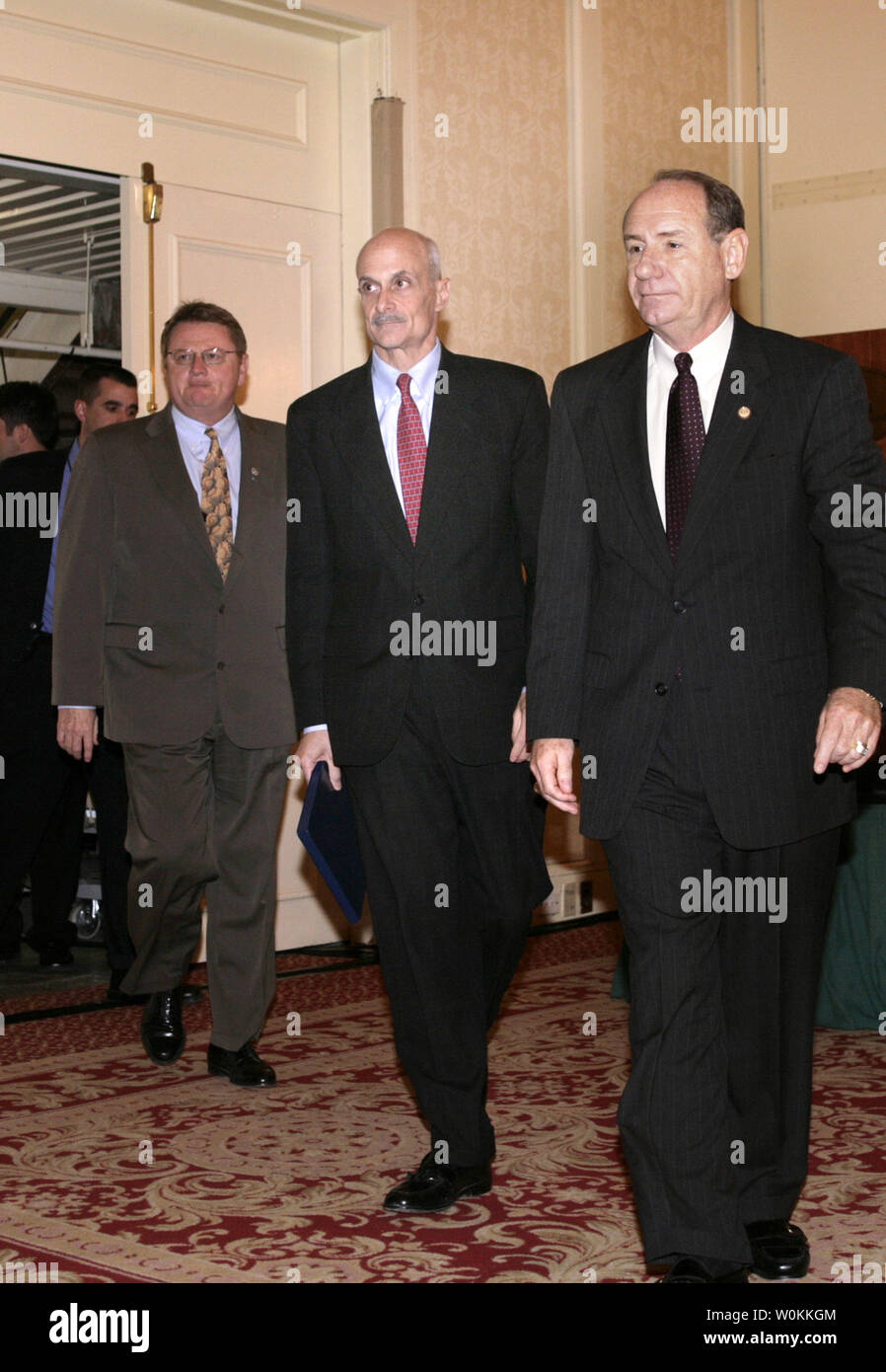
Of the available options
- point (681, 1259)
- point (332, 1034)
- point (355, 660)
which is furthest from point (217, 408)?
point (681, 1259)

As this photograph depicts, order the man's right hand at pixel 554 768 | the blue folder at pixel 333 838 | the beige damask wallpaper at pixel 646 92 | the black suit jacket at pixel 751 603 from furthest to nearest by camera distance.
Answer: the beige damask wallpaper at pixel 646 92, the blue folder at pixel 333 838, the man's right hand at pixel 554 768, the black suit jacket at pixel 751 603

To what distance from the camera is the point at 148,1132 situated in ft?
12.9

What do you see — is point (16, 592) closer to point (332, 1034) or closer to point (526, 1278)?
point (332, 1034)

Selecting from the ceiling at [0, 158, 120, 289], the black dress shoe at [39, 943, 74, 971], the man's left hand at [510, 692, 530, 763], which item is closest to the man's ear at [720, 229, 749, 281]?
the man's left hand at [510, 692, 530, 763]

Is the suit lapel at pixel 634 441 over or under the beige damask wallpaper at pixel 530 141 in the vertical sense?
under

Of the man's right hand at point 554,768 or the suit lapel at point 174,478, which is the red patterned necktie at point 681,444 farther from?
the suit lapel at point 174,478

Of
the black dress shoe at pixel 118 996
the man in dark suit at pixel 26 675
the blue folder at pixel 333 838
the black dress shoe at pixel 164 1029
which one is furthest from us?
the man in dark suit at pixel 26 675

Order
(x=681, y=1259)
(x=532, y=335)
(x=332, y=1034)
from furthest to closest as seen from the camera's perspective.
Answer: (x=532, y=335) < (x=332, y=1034) < (x=681, y=1259)

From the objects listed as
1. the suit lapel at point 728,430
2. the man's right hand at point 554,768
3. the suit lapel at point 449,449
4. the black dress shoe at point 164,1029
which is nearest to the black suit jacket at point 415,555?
the suit lapel at point 449,449

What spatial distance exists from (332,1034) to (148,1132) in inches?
43.5

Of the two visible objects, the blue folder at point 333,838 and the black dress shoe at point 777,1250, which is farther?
the blue folder at point 333,838

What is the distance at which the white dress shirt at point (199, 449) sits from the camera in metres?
4.59

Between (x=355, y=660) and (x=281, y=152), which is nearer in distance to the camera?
(x=355, y=660)

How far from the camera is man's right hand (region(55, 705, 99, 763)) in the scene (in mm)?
4625
